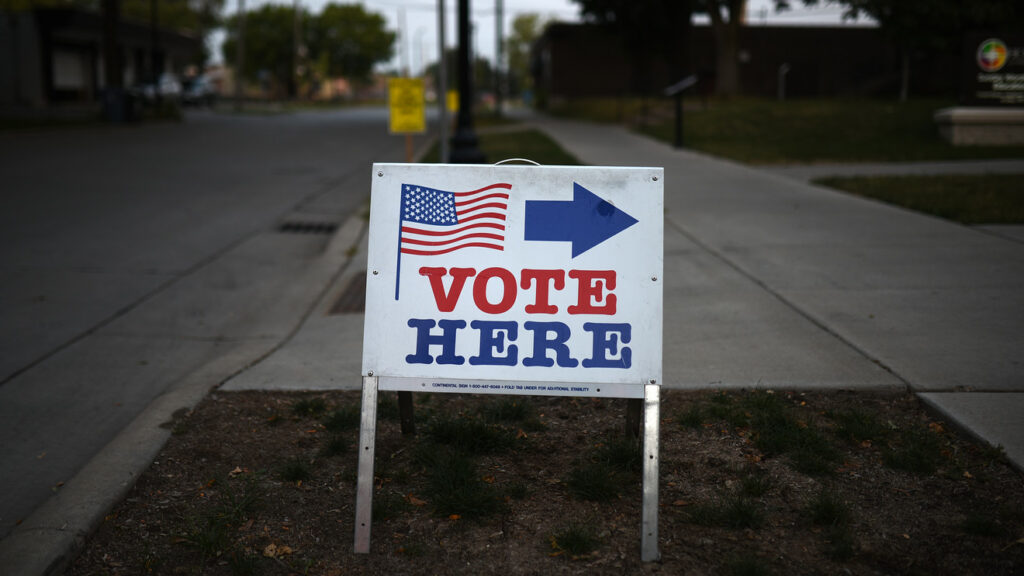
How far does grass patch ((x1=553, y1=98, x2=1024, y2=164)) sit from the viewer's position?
16.6 meters

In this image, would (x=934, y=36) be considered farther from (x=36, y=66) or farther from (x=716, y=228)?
(x=36, y=66)

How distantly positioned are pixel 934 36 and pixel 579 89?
2999cm

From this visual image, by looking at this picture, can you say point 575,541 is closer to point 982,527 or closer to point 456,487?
point 456,487

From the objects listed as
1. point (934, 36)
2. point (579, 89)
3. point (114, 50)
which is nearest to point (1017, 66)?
point (934, 36)

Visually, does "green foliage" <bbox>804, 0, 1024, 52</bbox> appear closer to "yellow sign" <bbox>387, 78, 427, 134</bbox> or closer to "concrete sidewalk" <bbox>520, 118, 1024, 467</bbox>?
"concrete sidewalk" <bbox>520, 118, 1024, 467</bbox>

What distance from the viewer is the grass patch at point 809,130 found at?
54.5ft

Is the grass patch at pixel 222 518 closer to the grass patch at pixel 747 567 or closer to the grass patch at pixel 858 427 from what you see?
the grass patch at pixel 747 567

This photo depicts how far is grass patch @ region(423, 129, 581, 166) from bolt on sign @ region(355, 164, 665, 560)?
1082 cm

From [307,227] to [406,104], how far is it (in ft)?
6.55

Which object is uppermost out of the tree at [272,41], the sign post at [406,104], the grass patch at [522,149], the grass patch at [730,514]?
the tree at [272,41]

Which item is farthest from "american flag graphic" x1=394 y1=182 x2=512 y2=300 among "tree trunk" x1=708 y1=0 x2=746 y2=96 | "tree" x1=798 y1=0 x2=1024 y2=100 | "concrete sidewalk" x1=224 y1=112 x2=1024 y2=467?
"tree trunk" x1=708 y1=0 x2=746 y2=96

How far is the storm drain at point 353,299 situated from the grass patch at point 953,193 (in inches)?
247

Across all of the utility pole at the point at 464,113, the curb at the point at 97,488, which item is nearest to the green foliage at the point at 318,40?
the utility pole at the point at 464,113

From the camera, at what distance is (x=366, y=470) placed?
10.8 feet
